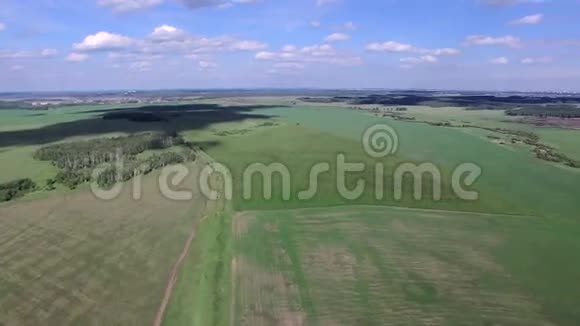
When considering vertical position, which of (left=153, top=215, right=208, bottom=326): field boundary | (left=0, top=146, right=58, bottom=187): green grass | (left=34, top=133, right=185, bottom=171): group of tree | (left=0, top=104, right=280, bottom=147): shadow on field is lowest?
(left=153, top=215, right=208, bottom=326): field boundary

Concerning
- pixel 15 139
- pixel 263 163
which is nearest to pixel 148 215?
pixel 263 163

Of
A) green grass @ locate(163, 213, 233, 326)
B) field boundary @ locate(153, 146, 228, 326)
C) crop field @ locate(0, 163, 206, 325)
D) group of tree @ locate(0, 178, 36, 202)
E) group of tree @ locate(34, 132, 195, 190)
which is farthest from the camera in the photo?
group of tree @ locate(34, 132, 195, 190)

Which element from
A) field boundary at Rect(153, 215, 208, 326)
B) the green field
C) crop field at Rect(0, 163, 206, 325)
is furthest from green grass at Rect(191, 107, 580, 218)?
crop field at Rect(0, 163, 206, 325)

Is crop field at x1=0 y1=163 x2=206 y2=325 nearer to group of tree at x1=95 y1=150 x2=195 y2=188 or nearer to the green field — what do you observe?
the green field

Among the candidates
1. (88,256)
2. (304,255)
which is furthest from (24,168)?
(304,255)

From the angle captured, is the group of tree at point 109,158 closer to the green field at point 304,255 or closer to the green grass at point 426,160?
the green field at point 304,255

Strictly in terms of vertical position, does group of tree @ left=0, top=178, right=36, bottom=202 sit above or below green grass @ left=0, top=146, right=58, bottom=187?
below
